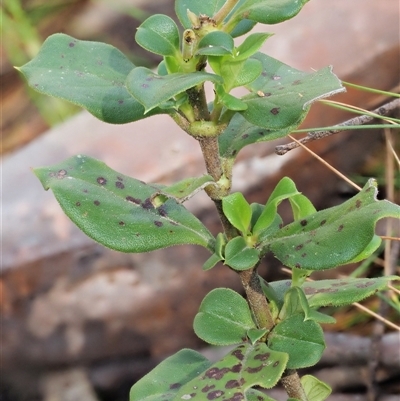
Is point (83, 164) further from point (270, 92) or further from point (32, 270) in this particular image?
point (32, 270)

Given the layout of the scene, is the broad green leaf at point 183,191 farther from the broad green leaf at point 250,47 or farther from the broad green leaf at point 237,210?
the broad green leaf at point 250,47

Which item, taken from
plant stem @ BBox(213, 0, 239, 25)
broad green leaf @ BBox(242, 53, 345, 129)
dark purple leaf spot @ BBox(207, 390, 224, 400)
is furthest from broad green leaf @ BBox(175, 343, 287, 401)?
plant stem @ BBox(213, 0, 239, 25)

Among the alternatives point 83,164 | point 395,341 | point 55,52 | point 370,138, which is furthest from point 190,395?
point 370,138

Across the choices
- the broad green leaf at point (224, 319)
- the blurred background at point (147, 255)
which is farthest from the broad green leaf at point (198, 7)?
the blurred background at point (147, 255)

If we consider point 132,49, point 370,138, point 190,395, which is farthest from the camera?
point 132,49

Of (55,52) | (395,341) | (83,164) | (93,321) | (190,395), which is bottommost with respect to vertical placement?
(93,321)
